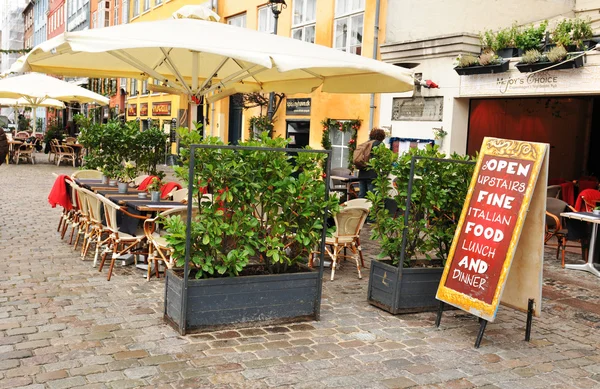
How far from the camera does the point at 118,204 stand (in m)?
7.25

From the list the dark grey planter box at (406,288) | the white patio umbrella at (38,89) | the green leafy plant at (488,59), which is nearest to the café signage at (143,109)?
the white patio umbrella at (38,89)

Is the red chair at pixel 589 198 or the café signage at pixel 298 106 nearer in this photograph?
the red chair at pixel 589 198

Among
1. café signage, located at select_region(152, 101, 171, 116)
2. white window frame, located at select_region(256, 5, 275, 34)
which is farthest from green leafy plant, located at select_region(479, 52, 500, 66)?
café signage, located at select_region(152, 101, 171, 116)

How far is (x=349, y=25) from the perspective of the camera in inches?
606

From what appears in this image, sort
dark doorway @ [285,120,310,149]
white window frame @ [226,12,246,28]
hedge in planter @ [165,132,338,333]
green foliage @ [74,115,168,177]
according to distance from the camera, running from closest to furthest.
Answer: hedge in planter @ [165,132,338,333]
green foliage @ [74,115,168,177]
dark doorway @ [285,120,310,149]
white window frame @ [226,12,246,28]

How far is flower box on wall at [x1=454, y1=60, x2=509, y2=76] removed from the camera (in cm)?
1087

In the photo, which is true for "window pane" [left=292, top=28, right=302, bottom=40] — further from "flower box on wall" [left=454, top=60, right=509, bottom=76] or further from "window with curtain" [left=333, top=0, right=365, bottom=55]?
"flower box on wall" [left=454, top=60, right=509, bottom=76]

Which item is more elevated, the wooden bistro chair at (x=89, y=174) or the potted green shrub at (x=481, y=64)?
the potted green shrub at (x=481, y=64)

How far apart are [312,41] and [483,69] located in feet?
21.8

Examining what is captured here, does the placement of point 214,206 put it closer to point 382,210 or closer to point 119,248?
point 382,210

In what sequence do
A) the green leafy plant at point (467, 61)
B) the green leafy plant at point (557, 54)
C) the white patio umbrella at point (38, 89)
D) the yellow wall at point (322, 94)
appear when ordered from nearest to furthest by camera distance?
the green leafy plant at point (557, 54) < the green leafy plant at point (467, 61) < the yellow wall at point (322, 94) < the white patio umbrella at point (38, 89)

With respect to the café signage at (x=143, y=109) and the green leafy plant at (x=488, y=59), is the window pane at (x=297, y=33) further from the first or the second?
the café signage at (x=143, y=109)

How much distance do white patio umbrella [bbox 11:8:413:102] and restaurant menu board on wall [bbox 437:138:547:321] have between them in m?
1.98

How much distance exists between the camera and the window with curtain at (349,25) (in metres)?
15.0
